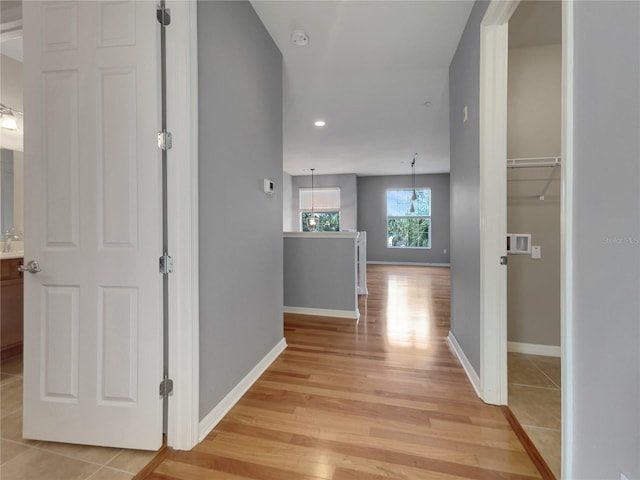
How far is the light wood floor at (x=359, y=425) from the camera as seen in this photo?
1283mm

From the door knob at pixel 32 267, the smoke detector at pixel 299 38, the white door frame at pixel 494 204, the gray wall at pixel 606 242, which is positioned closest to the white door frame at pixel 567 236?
the gray wall at pixel 606 242

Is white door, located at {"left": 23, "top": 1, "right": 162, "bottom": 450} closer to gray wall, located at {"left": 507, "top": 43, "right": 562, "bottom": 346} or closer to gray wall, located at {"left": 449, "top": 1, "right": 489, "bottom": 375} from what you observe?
gray wall, located at {"left": 449, "top": 1, "right": 489, "bottom": 375}

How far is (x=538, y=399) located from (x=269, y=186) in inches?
98.2

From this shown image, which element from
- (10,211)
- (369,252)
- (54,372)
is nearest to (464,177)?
(54,372)

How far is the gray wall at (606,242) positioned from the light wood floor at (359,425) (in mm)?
613

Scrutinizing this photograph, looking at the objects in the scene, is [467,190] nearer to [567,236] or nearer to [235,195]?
[567,236]

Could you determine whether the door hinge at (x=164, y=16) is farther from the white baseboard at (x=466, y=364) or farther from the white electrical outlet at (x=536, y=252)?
the white electrical outlet at (x=536, y=252)

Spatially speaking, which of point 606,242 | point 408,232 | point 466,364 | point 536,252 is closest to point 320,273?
point 466,364

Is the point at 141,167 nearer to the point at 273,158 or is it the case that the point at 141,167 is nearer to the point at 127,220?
the point at 127,220

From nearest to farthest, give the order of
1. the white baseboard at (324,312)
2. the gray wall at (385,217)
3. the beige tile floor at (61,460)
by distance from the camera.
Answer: the beige tile floor at (61,460) < the white baseboard at (324,312) < the gray wall at (385,217)

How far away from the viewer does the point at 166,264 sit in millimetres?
1364

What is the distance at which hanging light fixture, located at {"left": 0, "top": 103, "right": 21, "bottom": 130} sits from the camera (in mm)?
2562

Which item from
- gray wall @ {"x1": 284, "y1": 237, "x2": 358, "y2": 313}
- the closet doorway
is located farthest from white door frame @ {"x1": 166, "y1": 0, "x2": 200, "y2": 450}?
the closet doorway

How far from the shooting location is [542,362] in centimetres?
236
